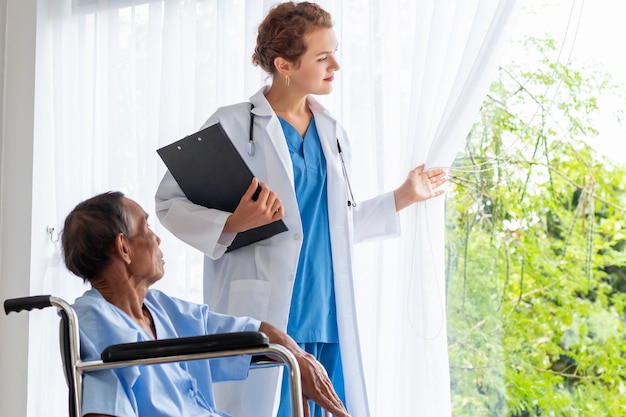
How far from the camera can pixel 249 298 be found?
1.94 m

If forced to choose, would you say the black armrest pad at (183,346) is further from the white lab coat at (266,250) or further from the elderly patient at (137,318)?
the white lab coat at (266,250)

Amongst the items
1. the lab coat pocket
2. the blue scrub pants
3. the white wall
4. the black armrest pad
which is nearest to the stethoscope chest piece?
the lab coat pocket

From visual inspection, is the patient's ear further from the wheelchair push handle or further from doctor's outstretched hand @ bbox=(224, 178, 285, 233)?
doctor's outstretched hand @ bbox=(224, 178, 285, 233)

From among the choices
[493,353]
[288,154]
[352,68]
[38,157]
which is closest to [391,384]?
[493,353]

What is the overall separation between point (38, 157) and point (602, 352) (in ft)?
6.58

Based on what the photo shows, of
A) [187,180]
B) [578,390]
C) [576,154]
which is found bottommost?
[578,390]

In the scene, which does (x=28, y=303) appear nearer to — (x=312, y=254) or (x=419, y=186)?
(x=312, y=254)

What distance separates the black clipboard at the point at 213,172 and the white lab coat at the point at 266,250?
3cm

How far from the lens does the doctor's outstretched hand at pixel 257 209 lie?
6.07 feet

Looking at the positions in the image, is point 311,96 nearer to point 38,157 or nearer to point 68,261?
point 68,261

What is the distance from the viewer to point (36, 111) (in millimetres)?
2943

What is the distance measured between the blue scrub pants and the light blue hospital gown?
1.05 ft

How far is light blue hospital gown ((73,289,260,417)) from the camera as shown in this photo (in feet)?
4.45

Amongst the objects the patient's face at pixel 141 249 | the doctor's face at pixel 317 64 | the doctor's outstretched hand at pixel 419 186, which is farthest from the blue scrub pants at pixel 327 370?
the doctor's face at pixel 317 64
